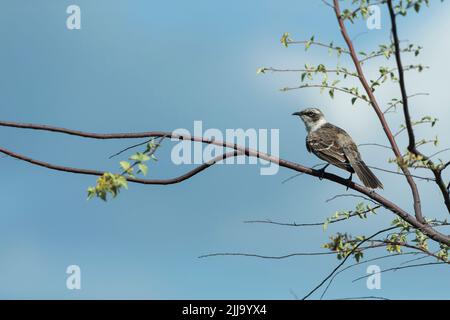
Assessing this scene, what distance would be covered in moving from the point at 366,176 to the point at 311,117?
4280mm

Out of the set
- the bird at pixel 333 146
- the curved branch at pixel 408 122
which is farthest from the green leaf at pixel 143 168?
the bird at pixel 333 146

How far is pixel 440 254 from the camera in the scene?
27.9 feet

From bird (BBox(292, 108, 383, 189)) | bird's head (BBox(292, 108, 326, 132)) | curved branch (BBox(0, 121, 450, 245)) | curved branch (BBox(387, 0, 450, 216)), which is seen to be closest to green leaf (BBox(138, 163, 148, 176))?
curved branch (BBox(0, 121, 450, 245))

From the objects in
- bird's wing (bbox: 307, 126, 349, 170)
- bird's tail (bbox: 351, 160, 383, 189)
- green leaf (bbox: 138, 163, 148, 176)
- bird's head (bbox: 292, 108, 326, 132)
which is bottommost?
green leaf (bbox: 138, 163, 148, 176)

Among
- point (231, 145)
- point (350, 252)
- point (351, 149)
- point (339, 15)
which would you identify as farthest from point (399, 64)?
point (351, 149)

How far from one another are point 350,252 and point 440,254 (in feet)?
5.56

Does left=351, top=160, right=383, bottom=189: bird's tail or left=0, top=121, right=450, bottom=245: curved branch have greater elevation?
left=351, top=160, right=383, bottom=189: bird's tail

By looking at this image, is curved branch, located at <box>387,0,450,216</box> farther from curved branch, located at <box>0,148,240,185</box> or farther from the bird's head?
the bird's head

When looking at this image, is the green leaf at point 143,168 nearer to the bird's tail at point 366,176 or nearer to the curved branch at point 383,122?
the curved branch at point 383,122

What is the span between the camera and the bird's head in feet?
47.6

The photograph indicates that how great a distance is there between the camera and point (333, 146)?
1220cm

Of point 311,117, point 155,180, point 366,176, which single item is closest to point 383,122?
point 366,176

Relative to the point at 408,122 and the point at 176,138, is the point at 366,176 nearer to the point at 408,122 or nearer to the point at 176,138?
the point at 408,122
